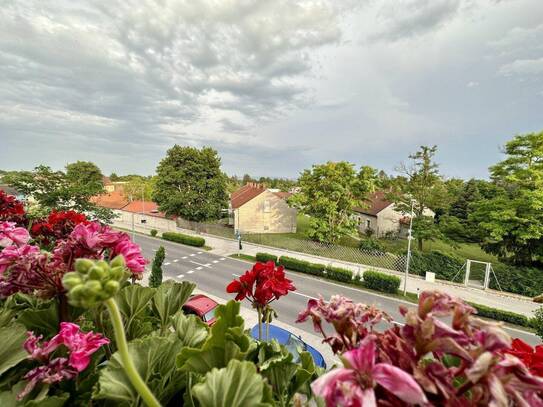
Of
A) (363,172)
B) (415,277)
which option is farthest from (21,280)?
(363,172)

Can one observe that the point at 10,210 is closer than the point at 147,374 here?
No

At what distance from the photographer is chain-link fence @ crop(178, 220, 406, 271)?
18.3 meters

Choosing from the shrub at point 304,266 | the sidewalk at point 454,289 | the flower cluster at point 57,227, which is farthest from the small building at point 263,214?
the flower cluster at point 57,227

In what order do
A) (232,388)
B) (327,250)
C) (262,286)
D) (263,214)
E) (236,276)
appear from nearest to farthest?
(232,388)
(262,286)
(236,276)
(327,250)
(263,214)

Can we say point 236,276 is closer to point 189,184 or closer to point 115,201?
point 189,184

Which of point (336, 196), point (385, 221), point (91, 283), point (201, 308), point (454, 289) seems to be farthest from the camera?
point (385, 221)

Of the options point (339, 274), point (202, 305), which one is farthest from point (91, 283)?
point (339, 274)

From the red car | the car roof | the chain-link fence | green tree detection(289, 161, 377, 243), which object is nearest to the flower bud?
the red car

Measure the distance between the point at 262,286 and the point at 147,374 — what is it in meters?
0.76

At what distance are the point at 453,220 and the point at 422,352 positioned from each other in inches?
1007

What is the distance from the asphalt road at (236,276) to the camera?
457 inches

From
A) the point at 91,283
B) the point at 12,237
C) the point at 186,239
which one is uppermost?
the point at 91,283

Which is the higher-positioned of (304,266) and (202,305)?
(202,305)

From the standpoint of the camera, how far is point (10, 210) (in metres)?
2.73
